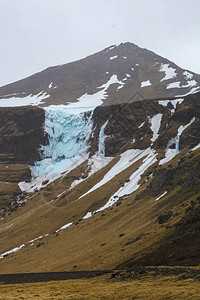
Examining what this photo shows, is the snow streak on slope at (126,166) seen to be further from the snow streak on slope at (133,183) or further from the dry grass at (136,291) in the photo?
the dry grass at (136,291)

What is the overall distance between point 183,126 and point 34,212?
75165 mm

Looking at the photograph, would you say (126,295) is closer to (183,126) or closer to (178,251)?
(178,251)

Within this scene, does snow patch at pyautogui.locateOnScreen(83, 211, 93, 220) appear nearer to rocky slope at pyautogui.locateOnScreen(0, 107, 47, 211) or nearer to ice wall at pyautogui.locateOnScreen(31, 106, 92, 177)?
ice wall at pyautogui.locateOnScreen(31, 106, 92, 177)

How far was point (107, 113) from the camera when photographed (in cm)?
17050

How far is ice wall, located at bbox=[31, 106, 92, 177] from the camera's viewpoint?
166125 millimetres

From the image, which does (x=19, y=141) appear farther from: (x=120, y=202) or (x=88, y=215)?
(x=120, y=202)

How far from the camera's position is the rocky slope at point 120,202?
49625 mm

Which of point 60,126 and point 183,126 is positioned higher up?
point 60,126

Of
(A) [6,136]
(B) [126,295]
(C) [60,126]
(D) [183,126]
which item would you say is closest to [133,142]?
(D) [183,126]

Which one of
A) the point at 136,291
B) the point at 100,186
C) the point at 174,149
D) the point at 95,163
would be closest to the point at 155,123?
the point at 174,149

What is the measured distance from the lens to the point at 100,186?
112 meters

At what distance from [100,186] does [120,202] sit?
23.8m

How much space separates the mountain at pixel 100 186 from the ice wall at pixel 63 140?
65 centimetres

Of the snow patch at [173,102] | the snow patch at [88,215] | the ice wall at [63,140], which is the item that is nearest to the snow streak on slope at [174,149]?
the snow patch at [173,102]
